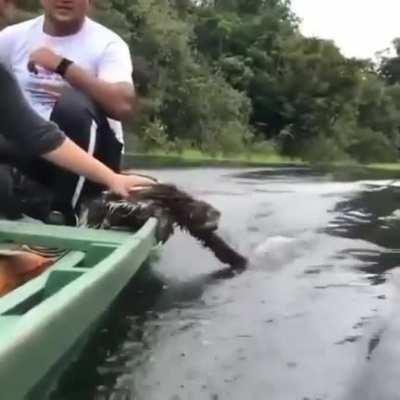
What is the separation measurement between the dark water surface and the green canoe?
17 cm

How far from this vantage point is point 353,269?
380 cm

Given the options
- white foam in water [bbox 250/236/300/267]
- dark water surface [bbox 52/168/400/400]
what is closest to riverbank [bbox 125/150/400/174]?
white foam in water [bbox 250/236/300/267]

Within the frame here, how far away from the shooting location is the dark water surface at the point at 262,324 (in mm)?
2332

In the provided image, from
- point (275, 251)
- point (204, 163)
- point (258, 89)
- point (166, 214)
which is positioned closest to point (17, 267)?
point (166, 214)

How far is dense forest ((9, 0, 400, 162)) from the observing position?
3148 centimetres

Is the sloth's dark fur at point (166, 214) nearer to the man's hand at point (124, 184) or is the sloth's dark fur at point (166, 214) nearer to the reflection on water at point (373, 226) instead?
the man's hand at point (124, 184)

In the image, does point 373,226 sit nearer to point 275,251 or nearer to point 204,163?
point 275,251

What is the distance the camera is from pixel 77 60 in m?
3.97

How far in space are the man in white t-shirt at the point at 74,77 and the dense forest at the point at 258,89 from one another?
25682 millimetres

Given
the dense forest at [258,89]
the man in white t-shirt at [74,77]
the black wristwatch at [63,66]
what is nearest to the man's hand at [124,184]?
the man in white t-shirt at [74,77]

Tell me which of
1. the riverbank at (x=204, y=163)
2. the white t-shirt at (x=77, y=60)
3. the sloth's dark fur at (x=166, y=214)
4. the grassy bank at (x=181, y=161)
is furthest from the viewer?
the grassy bank at (x=181, y=161)

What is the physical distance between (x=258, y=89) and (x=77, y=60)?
131 feet

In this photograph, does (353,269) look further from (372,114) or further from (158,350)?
(372,114)

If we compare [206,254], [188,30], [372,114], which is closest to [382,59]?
[372,114]
